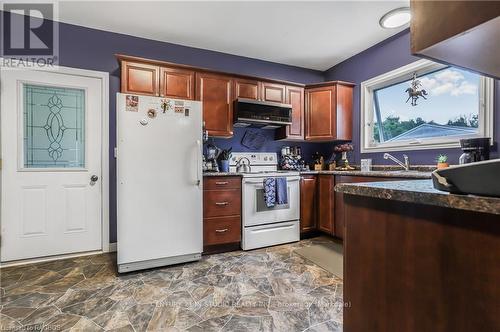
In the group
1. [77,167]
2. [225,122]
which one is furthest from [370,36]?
[77,167]

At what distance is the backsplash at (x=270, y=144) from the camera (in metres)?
3.56

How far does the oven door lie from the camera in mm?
2947

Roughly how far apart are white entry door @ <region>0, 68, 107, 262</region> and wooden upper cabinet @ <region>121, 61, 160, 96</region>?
0.42 meters

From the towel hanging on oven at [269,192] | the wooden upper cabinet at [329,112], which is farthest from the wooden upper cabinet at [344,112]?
the towel hanging on oven at [269,192]

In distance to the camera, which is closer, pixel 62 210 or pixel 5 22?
pixel 5 22

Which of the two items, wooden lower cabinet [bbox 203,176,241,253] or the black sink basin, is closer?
the black sink basin

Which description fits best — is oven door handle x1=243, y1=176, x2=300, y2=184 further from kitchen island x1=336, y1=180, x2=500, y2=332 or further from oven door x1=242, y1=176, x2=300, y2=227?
kitchen island x1=336, y1=180, x2=500, y2=332

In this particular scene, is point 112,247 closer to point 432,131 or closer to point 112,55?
point 112,55

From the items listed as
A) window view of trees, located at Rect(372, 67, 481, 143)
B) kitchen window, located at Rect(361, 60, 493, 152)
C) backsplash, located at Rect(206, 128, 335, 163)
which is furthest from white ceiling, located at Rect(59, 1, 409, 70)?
backsplash, located at Rect(206, 128, 335, 163)

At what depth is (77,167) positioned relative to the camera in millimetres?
2803

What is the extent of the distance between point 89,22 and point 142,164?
1.85 metres

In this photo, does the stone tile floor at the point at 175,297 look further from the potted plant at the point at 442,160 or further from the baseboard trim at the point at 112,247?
the potted plant at the point at 442,160

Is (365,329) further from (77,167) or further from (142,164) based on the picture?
(77,167)

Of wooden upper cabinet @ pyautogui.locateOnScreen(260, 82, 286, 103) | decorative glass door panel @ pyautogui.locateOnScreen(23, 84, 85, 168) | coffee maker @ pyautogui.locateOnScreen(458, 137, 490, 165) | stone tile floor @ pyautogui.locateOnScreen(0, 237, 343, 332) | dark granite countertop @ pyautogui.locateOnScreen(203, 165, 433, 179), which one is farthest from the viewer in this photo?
wooden upper cabinet @ pyautogui.locateOnScreen(260, 82, 286, 103)
